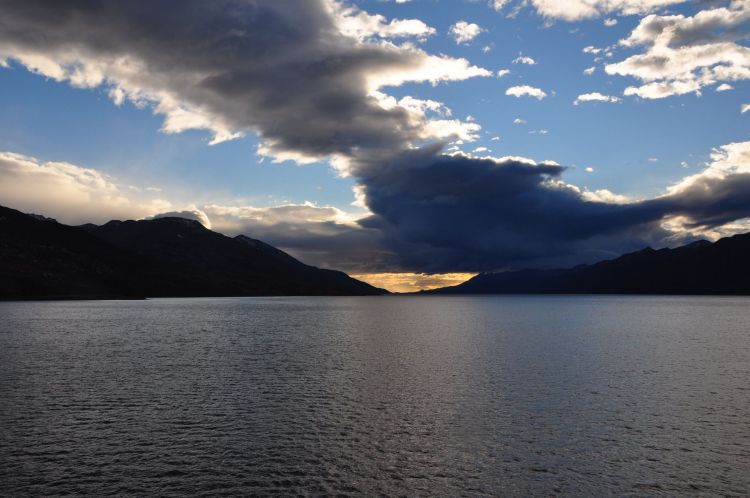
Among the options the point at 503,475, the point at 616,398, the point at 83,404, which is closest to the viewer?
the point at 503,475

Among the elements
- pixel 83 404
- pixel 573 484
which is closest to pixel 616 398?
pixel 573 484

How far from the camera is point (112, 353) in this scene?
9725cm

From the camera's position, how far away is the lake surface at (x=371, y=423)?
35250mm

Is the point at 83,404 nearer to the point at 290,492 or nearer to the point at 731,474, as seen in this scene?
the point at 290,492

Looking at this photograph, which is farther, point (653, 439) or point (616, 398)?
point (616, 398)

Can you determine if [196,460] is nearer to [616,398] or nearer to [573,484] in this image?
[573,484]

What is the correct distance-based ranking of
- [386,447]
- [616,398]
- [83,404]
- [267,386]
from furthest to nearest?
[267,386]
[616,398]
[83,404]
[386,447]

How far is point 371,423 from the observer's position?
4941 centimetres

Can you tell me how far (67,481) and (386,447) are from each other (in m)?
23.9

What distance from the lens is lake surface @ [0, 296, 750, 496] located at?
3525cm

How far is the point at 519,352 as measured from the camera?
10544 centimetres

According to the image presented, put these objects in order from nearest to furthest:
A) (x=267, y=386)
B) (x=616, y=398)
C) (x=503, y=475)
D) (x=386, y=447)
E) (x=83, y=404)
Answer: (x=503, y=475) → (x=386, y=447) → (x=83, y=404) → (x=616, y=398) → (x=267, y=386)

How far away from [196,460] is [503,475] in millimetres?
23812

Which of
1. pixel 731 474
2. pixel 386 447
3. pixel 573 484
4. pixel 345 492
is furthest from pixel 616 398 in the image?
pixel 345 492
